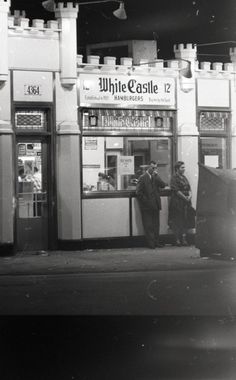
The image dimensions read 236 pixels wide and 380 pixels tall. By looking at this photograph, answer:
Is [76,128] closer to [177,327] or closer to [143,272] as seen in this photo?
[143,272]

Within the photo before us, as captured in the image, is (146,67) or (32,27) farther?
(146,67)

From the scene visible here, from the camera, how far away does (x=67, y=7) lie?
1645 centimetres

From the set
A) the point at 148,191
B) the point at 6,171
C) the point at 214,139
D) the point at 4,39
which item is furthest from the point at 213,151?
the point at 4,39

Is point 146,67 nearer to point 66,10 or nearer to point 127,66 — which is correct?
point 127,66

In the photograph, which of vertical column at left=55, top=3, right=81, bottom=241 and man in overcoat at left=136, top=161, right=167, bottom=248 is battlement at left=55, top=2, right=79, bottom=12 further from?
man in overcoat at left=136, top=161, right=167, bottom=248

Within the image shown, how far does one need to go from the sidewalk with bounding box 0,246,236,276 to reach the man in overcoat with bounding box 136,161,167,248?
0.47 m

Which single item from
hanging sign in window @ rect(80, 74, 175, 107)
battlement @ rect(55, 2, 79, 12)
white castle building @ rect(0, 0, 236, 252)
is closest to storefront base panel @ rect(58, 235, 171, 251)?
white castle building @ rect(0, 0, 236, 252)

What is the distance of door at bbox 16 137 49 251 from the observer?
54.3 ft

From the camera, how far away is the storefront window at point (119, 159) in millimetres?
17109

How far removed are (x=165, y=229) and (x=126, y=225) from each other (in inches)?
42.3

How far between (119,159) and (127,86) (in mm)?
1712

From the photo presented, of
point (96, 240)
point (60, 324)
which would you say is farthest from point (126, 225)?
point (60, 324)

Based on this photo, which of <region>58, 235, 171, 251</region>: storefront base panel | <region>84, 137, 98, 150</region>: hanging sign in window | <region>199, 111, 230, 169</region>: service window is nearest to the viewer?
<region>58, 235, 171, 251</region>: storefront base panel

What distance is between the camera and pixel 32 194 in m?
16.6
